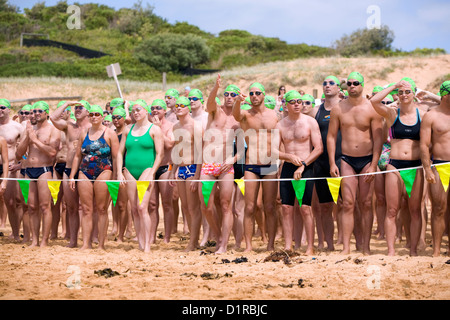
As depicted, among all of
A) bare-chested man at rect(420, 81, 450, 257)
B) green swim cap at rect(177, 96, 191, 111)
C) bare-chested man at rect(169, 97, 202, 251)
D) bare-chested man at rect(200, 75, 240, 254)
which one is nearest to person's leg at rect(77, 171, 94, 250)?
bare-chested man at rect(169, 97, 202, 251)

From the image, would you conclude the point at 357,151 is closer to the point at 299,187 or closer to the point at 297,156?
the point at 297,156

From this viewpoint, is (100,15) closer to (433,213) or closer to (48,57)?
(48,57)

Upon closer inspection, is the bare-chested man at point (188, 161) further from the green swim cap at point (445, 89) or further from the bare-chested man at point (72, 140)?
the green swim cap at point (445, 89)

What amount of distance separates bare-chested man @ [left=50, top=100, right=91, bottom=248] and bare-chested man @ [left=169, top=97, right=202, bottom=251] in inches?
58.6

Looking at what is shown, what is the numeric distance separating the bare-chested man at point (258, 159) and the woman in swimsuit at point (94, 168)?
2087mm

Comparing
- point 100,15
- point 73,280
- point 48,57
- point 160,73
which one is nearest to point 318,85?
point 160,73

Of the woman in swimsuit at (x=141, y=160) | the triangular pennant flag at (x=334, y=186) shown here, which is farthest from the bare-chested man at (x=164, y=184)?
the triangular pennant flag at (x=334, y=186)

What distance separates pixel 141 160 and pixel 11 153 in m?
2.74

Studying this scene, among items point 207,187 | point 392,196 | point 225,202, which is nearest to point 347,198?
point 392,196

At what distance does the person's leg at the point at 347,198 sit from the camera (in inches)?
308

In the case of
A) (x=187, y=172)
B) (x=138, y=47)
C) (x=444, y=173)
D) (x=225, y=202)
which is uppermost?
(x=138, y=47)

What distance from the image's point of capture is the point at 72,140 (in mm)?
9297

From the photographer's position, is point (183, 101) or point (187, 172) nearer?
point (187, 172)
